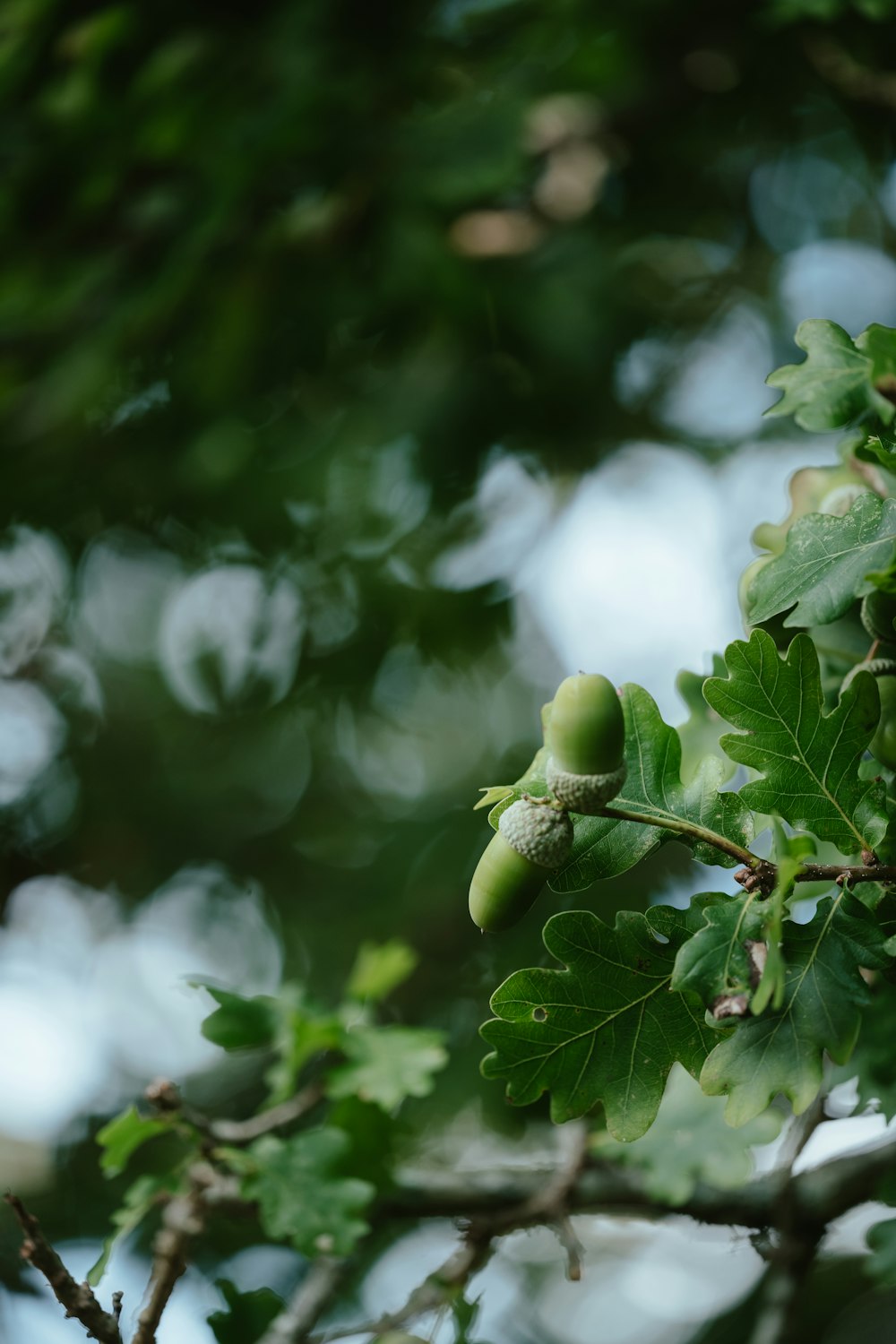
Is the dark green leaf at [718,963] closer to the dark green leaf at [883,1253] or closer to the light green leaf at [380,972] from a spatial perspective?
the dark green leaf at [883,1253]

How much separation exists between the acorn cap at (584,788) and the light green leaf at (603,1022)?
0.24 ft

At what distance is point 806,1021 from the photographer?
550mm

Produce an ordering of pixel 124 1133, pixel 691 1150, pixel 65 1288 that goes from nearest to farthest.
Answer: pixel 65 1288
pixel 124 1133
pixel 691 1150

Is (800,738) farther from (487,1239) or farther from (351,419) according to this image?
(351,419)

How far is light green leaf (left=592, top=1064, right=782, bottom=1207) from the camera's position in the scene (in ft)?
3.33

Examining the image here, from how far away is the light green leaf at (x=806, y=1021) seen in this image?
54 cm

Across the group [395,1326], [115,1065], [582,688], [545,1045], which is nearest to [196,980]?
[395,1326]

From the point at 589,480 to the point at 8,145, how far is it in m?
1.38

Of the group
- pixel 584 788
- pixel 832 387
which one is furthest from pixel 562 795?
pixel 832 387

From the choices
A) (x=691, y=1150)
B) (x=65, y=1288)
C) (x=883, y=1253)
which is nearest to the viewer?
(x=65, y=1288)

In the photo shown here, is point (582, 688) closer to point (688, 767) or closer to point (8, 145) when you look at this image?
point (688, 767)

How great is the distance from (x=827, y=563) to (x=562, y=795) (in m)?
0.18

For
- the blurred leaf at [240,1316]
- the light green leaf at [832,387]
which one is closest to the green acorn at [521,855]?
the light green leaf at [832,387]

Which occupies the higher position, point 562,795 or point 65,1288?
point 562,795
